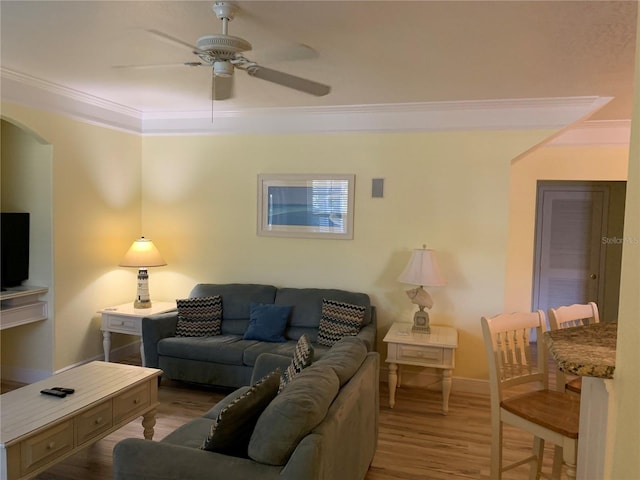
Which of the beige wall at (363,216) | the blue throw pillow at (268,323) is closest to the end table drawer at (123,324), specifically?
the beige wall at (363,216)

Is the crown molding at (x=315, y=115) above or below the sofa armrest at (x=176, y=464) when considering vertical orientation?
above

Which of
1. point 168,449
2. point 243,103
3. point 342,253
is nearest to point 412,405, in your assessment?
point 342,253

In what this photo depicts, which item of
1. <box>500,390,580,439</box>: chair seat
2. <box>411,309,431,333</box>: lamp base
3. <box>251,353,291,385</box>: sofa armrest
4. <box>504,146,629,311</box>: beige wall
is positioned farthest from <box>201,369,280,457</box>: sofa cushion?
<box>504,146,629,311</box>: beige wall

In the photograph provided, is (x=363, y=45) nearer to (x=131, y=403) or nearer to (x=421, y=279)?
(x=421, y=279)

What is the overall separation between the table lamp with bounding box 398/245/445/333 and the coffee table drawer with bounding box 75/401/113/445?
2.47 m

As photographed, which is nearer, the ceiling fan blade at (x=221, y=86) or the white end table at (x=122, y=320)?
the ceiling fan blade at (x=221, y=86)

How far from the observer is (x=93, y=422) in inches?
104

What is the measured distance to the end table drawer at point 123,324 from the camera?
4.44 metres

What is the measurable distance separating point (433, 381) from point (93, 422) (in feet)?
9.66

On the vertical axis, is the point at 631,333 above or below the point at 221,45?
below

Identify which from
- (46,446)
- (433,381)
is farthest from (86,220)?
(433,381)

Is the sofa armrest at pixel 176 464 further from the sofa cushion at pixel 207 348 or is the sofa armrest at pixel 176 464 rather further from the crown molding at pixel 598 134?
the crown molding at pixel 598 134

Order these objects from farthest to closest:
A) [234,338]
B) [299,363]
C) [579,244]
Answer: [579,244]
[234,338]
[299,363]

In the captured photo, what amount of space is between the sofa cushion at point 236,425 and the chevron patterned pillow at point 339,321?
203 centimetres
